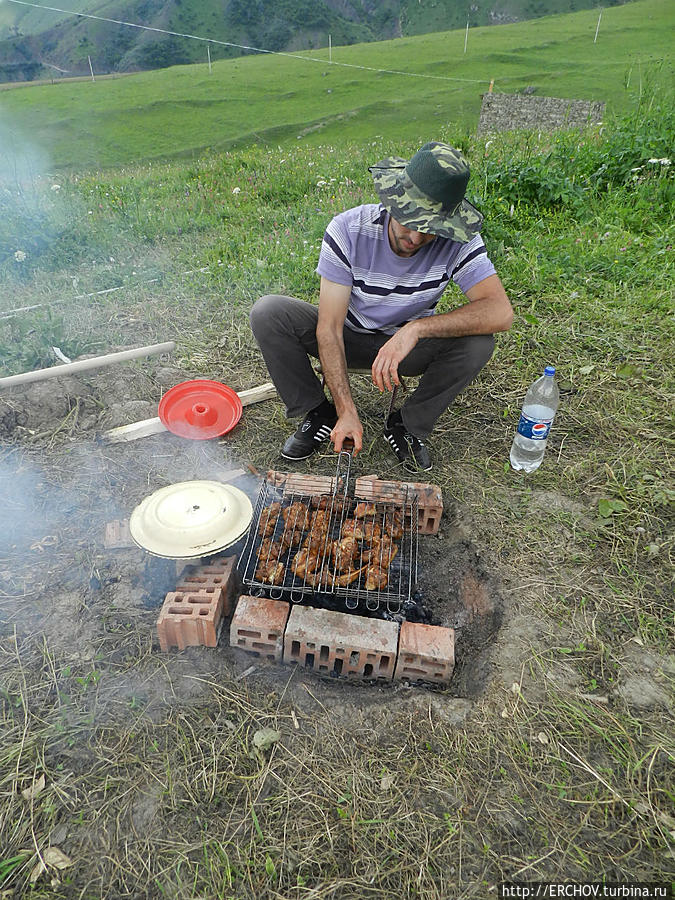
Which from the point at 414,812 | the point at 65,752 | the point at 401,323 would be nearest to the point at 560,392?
the point at 401,323

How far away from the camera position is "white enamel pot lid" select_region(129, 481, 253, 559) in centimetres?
258

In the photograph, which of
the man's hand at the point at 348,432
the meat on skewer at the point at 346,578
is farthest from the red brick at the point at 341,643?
the man's hand at the point at 348,432

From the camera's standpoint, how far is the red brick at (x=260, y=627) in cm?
255

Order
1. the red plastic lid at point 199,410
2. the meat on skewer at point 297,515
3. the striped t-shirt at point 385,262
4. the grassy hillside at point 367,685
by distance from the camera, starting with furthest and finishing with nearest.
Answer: the red plastic lid at point 199,410 → the striped t-shirt at point 385,262 → the meat on skewer at point 297,515 → the grassy hillside at point 367,685

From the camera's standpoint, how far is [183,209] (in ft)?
27.5

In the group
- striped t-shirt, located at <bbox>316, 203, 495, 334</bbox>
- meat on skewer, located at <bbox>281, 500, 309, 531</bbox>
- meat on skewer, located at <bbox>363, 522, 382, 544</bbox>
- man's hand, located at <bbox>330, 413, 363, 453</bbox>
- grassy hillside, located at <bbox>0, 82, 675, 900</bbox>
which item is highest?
striped t-shirt, located at <bbox>316, 203, 495, 334</bbox>

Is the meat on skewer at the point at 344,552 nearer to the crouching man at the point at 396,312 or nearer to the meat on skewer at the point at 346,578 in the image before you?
the meat on skewer at the point at 346,578

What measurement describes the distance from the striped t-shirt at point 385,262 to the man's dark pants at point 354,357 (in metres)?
0.38

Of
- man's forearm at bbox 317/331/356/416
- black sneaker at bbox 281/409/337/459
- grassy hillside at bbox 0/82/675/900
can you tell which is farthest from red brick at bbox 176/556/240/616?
man's forearm at bbox 317/331/356/416

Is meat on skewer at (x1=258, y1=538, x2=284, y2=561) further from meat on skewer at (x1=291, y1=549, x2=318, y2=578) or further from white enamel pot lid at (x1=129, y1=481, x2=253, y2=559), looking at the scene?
white enamel pot lid at (x1=129, y1=481, x2=253, y2=559)

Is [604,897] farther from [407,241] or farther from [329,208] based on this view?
[329,208]

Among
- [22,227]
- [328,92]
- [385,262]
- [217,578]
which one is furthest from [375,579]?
[328,92]

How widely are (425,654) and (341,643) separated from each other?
0.41m

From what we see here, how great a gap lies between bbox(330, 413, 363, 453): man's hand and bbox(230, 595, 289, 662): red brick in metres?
0.99
